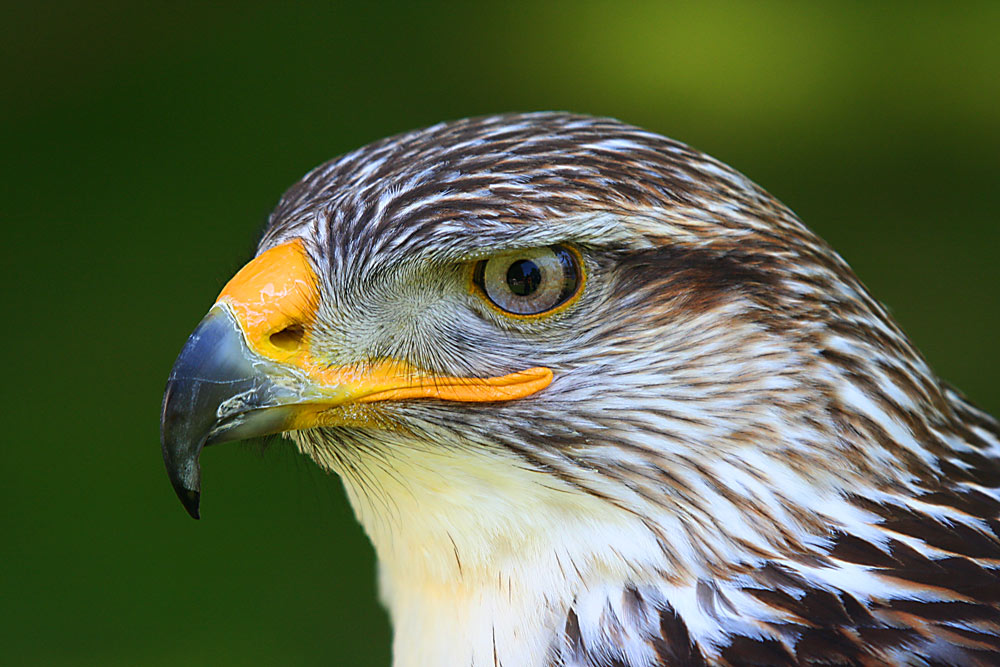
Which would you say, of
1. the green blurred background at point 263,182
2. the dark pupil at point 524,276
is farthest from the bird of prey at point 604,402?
the green blurred background at point 263,182

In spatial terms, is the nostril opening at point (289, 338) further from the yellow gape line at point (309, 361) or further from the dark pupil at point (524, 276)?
the dark pupil at point (524, 276)

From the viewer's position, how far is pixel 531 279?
69.0 inches

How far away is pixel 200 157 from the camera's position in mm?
6328

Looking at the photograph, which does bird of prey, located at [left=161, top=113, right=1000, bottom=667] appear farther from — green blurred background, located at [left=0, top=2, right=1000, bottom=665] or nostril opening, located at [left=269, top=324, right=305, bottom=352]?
green blurred background, located at [left=0, top=2, right=1000, bottom=665]

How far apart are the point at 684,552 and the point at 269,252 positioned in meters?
0.80

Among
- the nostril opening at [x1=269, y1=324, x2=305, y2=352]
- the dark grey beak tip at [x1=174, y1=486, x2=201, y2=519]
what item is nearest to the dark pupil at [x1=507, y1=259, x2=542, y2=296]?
the nostril opening at [x1=269, y1=324, x2=305, y2=352]

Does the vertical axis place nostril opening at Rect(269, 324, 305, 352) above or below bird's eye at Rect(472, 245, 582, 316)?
below

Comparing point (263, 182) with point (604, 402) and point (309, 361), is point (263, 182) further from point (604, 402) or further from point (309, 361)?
point (604, 402)

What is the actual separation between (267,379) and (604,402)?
510 millimetres

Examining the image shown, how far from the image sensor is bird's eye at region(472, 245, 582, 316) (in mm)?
1747

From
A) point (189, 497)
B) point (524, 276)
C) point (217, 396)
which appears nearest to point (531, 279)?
point (524, 276)

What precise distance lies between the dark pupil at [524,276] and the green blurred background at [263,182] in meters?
2.76

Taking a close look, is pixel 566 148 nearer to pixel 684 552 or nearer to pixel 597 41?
pixel 684 552

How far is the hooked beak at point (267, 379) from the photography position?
5.50ft
